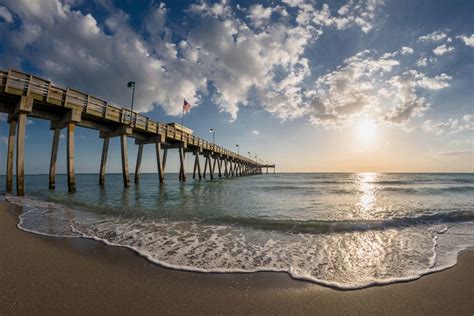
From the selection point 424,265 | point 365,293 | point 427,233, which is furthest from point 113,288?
point 427,233

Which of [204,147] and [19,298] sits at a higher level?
[204,147]

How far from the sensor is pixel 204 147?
3519 centimetres

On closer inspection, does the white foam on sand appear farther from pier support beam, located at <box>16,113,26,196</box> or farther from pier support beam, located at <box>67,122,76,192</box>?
pier support beam, located at <box>67,122,76,192</box>

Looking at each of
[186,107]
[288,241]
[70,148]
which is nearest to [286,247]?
[288,241]

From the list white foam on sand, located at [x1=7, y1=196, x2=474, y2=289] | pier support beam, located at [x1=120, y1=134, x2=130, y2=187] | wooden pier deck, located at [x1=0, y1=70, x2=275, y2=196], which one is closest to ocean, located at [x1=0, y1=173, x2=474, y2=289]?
white foam on sand, located at [x1=7, y1=196, x2=474, y2=289]

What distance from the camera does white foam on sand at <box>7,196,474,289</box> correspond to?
321 cm

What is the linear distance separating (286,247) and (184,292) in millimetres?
2454

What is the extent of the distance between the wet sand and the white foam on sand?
23cm

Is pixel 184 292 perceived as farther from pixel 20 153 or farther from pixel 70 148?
pixel 70 148

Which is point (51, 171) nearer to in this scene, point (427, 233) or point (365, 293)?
point (365, 293)

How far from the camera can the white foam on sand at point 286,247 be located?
3.21 meters

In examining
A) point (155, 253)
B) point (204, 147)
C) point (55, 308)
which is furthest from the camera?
point (204, 147)

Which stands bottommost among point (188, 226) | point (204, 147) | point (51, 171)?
point (188, 226)

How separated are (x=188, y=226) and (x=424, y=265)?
5120 mm
